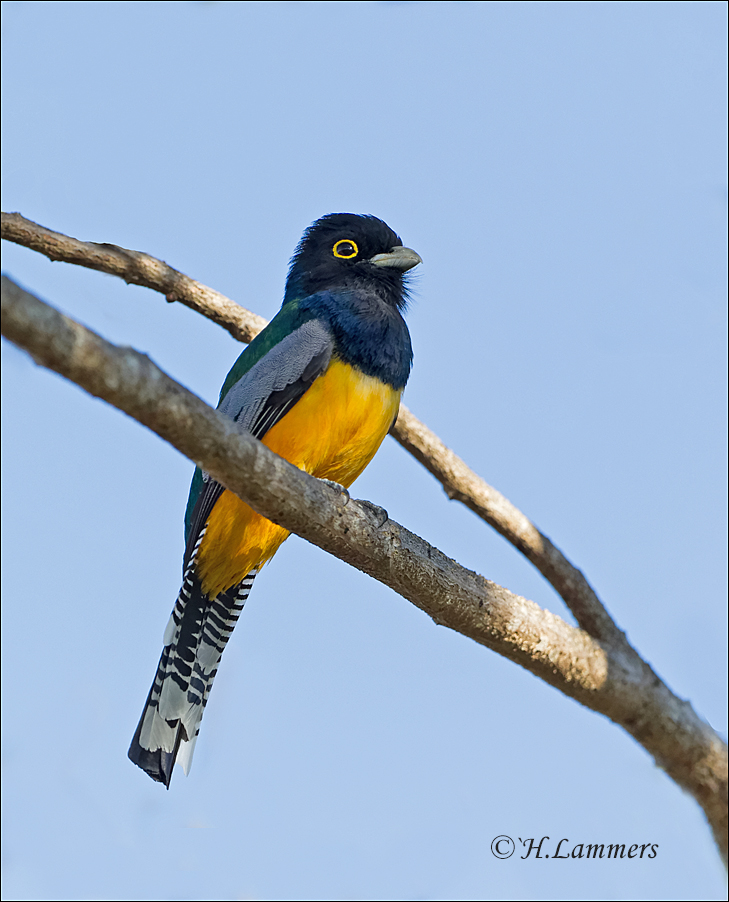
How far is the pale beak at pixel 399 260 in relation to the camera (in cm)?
565

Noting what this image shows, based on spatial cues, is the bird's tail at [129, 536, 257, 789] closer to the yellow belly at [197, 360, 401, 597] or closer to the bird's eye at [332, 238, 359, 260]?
the yellow belly at [197, 360, 401, 597]

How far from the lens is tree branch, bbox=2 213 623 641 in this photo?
5914 millimetres

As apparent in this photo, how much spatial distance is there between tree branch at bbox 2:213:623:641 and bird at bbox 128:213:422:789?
41.4 inches

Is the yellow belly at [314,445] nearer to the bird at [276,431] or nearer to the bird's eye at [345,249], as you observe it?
the bird at [276,431]

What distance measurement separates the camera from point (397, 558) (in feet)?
13.5

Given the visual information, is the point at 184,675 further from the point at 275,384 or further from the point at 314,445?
the point at 275,384

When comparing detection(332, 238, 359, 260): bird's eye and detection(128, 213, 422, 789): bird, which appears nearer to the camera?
detection(128, 213, 422, 789): bird

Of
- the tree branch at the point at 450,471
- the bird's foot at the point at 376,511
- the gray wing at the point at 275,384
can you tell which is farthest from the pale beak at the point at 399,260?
the bird's foot at the point at 376,511

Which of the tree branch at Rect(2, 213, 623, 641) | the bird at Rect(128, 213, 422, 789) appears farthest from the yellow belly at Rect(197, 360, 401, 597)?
the tree branch at Rect(2, 213, 623, 641)

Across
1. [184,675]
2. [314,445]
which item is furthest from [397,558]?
[184,675]

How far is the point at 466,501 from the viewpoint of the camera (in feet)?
21.4

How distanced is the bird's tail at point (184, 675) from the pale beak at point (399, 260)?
2.13 metres

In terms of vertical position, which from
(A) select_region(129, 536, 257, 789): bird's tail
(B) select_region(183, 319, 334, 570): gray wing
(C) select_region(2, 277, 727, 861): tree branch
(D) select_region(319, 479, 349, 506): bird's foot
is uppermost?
(B) select_region(183, 319, 334, 570): gray wing

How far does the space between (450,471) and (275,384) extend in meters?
2.14
